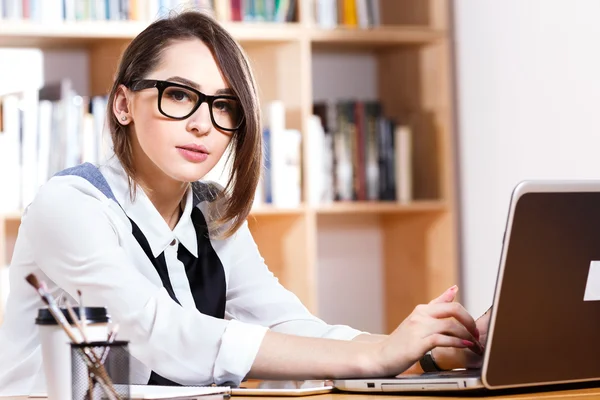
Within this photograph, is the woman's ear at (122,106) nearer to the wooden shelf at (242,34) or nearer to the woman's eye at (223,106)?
the woman's eye at (223,106)

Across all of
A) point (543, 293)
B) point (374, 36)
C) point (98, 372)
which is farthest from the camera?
point (374, 36)

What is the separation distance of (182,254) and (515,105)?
1.49 m

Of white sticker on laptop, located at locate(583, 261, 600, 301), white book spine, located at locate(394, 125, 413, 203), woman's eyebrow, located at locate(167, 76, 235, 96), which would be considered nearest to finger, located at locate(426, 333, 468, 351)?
white sticker on laptop, located at locate(583, 261, 600, 301)

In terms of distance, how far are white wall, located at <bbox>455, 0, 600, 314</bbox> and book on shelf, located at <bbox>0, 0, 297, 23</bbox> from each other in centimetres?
63

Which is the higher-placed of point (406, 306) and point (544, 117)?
point (544, 117)

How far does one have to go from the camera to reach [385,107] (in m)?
3.40

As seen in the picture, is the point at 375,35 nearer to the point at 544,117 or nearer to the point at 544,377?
the point at 544,117

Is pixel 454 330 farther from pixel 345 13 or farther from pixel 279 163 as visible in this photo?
pixel 345 13

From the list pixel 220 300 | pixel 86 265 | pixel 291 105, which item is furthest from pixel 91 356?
pixel 291 105

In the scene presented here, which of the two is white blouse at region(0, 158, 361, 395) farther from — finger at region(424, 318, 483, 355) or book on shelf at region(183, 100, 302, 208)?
book on shelf at region(183, 100, 302, 208)

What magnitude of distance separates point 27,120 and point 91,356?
1.85m

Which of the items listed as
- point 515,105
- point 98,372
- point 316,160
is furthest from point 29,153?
point 98,372

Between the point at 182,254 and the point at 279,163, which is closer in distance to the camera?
the point at 182,254

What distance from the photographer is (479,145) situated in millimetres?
3092
